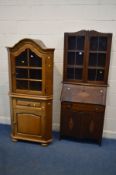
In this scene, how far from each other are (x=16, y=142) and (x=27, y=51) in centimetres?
151

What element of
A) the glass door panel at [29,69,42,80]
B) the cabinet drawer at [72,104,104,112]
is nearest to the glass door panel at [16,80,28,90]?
the glass door panel at [29,69,42,80]

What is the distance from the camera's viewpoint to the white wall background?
118 inches

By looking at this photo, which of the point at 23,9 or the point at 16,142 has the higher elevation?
the point at 23,9

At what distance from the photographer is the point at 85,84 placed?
3.07 m

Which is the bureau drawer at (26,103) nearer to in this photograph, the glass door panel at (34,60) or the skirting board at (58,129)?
the glass door panel at (34,60)

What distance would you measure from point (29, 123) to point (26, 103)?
13.0 inches

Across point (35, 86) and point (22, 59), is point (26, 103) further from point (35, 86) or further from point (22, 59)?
point (22, 59)

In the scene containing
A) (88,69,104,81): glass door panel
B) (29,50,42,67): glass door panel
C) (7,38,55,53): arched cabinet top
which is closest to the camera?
(7,38,55,53): arched cabinet top

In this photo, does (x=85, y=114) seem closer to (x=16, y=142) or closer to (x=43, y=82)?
(x=43, y=82)

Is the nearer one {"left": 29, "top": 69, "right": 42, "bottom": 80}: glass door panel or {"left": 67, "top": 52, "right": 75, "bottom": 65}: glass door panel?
{"left": 29, "top": 69, "right": 42, "bottom": 80}: glass door panel

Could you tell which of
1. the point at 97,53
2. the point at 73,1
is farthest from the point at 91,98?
the point at 73,1

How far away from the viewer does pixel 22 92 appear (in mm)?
2973

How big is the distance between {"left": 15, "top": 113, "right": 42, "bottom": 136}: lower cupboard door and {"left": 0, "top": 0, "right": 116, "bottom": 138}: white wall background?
62 centimetres

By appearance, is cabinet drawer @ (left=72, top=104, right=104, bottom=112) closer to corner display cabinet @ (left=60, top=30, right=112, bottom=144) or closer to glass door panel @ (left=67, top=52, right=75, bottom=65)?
corner display cabinet @ (left=60, top=30, right=112, bottom=144)
